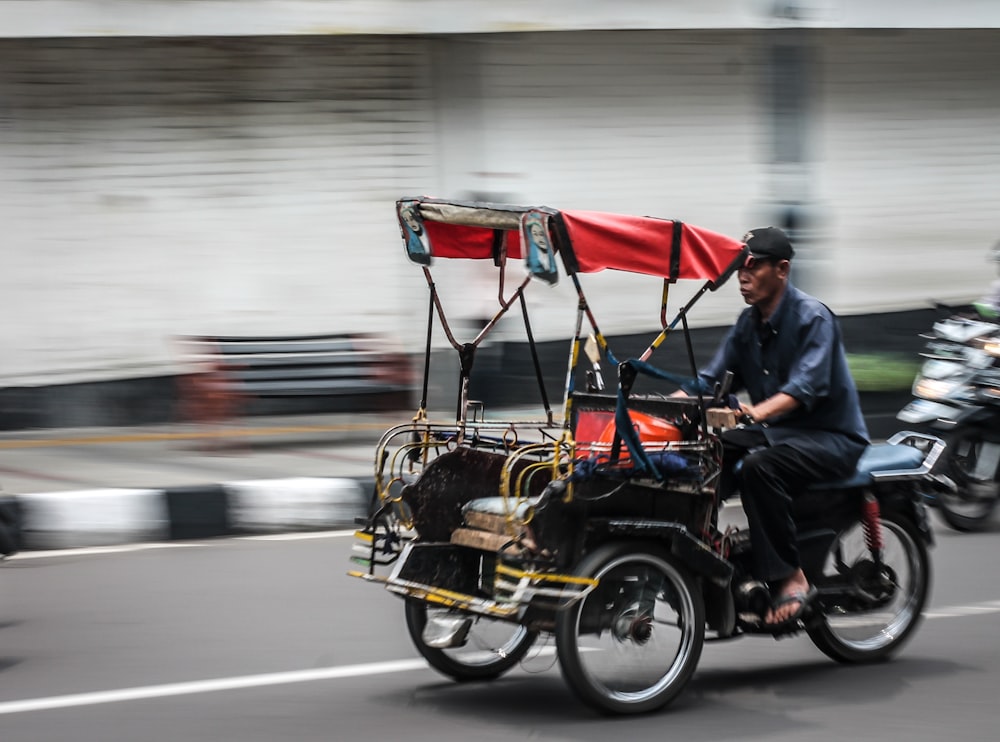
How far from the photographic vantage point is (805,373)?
16.2 ft

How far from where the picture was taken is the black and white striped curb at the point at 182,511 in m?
7.91

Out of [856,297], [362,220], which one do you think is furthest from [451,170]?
[856,297]

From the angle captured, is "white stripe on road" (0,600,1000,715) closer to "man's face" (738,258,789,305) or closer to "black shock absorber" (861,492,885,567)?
"black shock absorber" (861,492,885,567)

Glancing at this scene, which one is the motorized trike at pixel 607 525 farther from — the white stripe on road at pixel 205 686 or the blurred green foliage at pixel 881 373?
the blurred green foliage at pixel 881 373

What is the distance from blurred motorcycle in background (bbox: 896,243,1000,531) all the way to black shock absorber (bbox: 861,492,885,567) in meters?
2.90

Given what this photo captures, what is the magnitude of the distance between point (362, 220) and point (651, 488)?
7.57 meters

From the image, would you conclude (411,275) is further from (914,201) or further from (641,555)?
(641,555)

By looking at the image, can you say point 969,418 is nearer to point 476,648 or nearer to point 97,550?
point 476,648

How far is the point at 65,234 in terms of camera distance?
1137 centimetres

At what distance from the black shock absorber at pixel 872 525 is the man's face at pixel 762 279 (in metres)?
0.85

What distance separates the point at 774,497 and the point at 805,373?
1.48ft

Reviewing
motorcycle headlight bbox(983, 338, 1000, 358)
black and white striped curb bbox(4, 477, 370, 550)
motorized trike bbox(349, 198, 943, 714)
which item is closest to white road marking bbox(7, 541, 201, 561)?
black and white striped curb bbox(4, 477, 370, 550)

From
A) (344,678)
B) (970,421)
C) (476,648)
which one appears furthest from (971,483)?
(344,678)

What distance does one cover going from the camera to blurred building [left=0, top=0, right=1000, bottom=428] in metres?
11.2
